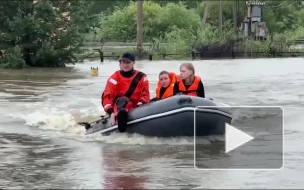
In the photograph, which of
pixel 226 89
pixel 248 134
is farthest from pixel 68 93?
pixel 248 134

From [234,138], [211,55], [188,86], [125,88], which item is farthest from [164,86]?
[211,55]

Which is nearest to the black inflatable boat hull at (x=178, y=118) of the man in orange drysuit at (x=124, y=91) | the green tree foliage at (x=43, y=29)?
the man in orange drysuit at (x=124, y=91)

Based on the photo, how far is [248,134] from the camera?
13.5 meters

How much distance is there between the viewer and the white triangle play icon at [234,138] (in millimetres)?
11740

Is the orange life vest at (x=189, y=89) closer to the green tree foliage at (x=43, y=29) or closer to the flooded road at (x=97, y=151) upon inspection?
the flooded road at (x=97, y=151)

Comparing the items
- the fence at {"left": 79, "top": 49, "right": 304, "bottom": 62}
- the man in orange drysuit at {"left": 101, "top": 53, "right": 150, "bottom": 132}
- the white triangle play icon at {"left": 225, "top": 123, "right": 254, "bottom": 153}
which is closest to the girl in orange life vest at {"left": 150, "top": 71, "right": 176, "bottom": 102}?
the man in orange drysuit at {"left": 101, "top": 53, "right": 150, "bottom": 132}

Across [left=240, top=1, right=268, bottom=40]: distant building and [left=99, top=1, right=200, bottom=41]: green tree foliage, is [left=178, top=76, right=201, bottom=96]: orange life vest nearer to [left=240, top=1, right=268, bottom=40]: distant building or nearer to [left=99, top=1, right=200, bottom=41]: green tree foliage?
[left=240, top=1, right=268, bottom=40]: distant building

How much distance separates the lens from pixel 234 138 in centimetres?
1323

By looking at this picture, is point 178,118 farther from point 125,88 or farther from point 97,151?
point 97,151

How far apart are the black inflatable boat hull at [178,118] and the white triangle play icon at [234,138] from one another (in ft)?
0.84

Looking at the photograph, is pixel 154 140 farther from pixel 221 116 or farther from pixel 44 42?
pixel 44 42
